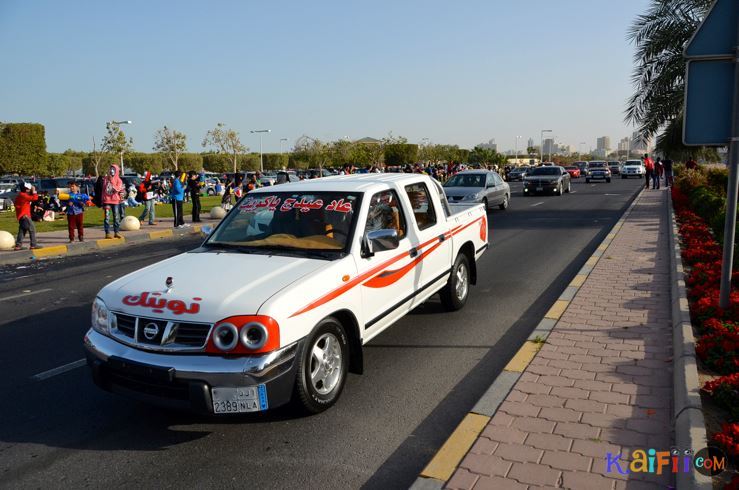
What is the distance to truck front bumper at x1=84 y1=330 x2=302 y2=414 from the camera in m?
3.68

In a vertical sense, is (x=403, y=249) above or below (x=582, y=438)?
above

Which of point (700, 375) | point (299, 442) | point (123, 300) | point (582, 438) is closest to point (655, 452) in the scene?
point (582, 438)

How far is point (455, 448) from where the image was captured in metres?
3.70

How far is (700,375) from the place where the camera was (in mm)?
4609

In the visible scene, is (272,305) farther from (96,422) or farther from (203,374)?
(96,422)

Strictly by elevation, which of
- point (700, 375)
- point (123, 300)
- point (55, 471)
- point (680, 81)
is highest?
point (680, 81)

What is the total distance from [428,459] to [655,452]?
4.66 feet

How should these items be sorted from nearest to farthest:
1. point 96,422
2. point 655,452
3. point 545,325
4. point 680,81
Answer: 1. point 655,452
2. point 96,422
3. point 545,325
4. point 680,81

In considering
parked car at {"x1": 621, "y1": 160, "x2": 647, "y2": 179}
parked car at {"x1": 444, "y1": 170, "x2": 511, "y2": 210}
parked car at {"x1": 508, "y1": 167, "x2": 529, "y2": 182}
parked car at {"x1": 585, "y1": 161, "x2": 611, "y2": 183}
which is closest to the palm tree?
parked car at {"x1": 444, "y1": 170, "x2": 511, "y2": 210}

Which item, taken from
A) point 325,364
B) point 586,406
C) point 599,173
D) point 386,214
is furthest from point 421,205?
point 599,173

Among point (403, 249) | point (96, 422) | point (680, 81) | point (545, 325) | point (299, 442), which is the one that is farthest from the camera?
point (680, 81)

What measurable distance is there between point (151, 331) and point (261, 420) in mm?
1077

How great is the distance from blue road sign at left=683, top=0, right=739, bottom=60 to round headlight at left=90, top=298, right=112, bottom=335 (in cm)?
563

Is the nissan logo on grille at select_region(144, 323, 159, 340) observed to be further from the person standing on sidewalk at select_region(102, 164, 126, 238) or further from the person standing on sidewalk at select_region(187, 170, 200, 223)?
the person standing on sidewalk at select_region(187, 170, 200, 223)
